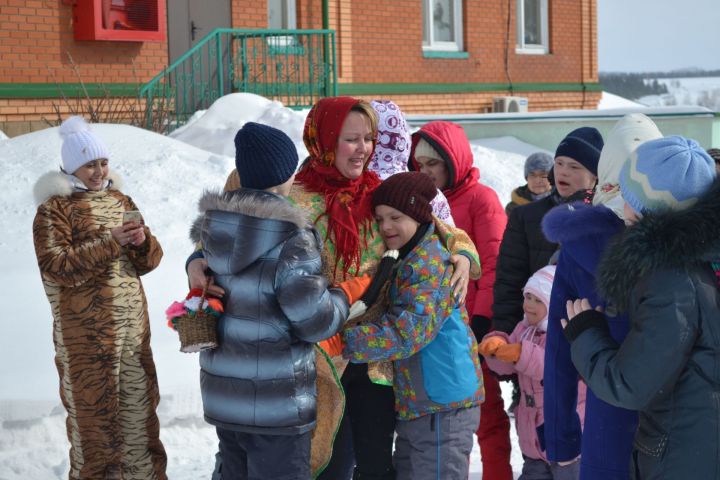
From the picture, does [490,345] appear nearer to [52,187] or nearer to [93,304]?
[93,304]

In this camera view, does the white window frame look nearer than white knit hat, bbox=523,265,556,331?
No

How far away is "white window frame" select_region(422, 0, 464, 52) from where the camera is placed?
1638 cm

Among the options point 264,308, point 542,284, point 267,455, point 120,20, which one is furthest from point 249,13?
point 267,455

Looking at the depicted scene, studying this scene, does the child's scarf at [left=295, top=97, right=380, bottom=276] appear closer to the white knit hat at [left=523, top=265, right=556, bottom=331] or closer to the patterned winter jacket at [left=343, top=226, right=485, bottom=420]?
the patterned winter jacket at [left=343, top=226, right=485, bottom=420]

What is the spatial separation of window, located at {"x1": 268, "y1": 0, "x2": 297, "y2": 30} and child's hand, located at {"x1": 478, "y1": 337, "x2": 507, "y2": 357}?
1103cm

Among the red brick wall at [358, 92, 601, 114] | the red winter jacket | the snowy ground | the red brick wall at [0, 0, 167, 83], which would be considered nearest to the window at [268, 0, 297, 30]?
the red brick wall at [358, 92, 601, 114]

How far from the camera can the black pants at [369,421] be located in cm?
343

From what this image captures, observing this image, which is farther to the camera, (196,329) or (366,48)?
(366,48)

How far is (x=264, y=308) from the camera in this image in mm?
3023

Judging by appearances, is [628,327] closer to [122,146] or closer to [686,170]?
[686,170]

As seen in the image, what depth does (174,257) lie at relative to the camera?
6.67m

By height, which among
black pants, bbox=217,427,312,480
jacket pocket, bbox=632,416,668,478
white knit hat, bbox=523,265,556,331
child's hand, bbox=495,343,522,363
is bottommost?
black pants, bbox=217,427,312,480

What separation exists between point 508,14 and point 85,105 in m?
9.00

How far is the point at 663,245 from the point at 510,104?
15.0 meters
